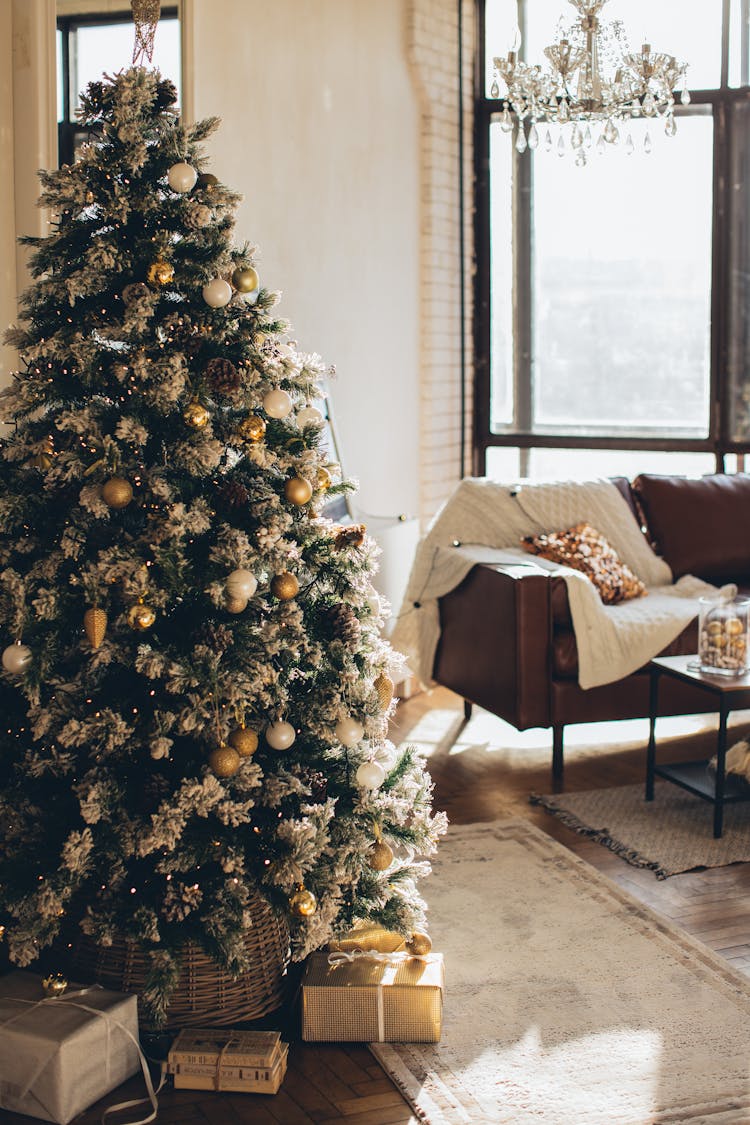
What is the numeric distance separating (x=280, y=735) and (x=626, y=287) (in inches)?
165

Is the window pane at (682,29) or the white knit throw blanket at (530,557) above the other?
the window pane at (682,29)

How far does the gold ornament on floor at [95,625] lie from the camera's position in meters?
2.39

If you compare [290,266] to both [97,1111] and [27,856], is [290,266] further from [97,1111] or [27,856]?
[97,1111]

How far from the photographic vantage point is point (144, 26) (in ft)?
12.6

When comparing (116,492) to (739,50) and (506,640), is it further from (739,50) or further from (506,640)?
(739,50)

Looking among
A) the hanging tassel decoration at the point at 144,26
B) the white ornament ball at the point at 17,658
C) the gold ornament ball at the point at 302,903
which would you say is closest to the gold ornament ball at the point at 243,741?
the gold ornament ball at the point at 302,903

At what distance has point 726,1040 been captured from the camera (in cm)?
255

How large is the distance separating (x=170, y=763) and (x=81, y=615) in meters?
0.34

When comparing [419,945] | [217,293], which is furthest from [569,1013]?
[217,293]

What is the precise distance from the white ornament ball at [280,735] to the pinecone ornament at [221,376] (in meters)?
0.67

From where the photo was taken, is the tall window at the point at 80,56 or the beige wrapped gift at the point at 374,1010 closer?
the beige wrapped gift at the point at 374,1010

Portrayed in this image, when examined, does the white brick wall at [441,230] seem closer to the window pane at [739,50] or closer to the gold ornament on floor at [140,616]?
the window pane at [739,50]

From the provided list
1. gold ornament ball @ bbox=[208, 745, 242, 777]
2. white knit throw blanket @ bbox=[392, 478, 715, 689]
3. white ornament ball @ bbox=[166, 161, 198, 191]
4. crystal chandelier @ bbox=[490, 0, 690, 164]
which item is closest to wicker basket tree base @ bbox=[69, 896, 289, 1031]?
gold ornament ball @ bbox=[208, 745, 242, 777]

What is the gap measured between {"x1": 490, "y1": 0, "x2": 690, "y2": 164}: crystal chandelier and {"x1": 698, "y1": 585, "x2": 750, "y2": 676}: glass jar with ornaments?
1665 mm
